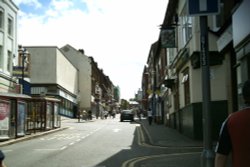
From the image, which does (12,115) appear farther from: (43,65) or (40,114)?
(43,65)

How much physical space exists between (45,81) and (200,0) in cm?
5882

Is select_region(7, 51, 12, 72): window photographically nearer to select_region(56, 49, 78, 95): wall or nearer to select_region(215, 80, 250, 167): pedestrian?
select_region(56, 49, 78, 95): wall

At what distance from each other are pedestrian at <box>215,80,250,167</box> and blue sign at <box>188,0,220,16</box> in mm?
2703

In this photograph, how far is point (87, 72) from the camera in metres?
90.7

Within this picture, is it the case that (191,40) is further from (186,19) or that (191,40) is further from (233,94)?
(233,94)

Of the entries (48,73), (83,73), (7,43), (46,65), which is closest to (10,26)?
(7,43)

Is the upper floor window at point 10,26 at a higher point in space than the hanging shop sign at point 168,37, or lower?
higher

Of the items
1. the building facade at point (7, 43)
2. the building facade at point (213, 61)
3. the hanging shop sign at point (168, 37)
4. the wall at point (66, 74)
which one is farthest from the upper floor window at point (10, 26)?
the wall at point (66, 74)

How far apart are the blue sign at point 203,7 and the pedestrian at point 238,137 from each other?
2.70 meters

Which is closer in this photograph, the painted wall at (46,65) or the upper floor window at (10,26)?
the upper floor window at (10,26)

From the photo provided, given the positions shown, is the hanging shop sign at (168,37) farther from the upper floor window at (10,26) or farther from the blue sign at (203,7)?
the blue sign at (203,7)

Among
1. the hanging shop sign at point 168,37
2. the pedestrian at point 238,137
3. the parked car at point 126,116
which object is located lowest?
the pedestrian at point 238,137

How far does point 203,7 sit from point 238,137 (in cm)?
298

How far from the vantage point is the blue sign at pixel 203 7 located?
6.23 m
